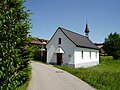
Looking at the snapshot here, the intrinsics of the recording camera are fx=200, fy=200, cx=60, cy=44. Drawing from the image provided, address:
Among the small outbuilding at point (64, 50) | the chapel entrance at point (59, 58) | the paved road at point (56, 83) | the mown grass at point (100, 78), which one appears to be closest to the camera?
the paved road at point (56, 83)

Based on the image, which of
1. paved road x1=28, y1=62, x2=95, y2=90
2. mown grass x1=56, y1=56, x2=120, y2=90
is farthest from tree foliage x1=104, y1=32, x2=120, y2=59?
paved road x1=28, y1=62, x2=95, y2=90

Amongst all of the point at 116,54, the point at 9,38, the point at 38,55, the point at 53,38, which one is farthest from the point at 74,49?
the point at 116,54

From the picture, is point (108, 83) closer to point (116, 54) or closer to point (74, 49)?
point (74, 49)

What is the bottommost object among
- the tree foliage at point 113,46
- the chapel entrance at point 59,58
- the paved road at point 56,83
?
the paved road at point 56,83

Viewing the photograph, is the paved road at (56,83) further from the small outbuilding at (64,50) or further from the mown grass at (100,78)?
the small outbuilding at (64,50)

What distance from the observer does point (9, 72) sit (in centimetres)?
788

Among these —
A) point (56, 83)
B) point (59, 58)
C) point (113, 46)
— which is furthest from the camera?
point (113, 46)

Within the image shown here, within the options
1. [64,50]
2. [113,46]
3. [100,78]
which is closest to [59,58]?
[64,50]

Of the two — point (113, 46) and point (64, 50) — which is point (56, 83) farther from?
point (113, 46)

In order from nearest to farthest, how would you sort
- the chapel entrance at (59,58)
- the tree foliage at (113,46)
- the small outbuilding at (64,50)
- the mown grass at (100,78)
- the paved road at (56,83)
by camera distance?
the paved road at (56,83), the mown grass at (100,78), the small outbuilding at (64,50), the chapel entrance at (59,58), the tree foliage at (113,46)

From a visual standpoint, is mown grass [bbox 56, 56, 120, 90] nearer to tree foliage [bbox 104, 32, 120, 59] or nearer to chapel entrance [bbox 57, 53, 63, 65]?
chapel entrance [bbox 57, 53, 63, 65]

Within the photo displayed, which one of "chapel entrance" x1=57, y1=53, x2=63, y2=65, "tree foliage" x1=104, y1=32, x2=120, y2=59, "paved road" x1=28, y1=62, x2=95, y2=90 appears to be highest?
"tree foliage" x1=104, y1=32, x2=120, y2=59

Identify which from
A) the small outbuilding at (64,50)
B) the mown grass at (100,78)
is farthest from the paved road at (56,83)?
the small outbuilding at (64,50)

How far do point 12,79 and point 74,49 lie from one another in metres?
23.0
